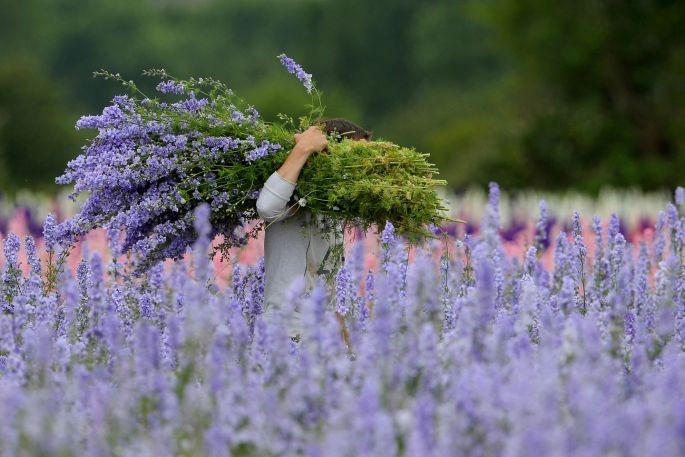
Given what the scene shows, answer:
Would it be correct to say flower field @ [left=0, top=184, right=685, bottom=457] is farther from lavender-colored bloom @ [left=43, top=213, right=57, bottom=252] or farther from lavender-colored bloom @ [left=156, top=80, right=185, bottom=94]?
lavender-colored bloom @ [left=156, top=80, right=185, bottom=94]

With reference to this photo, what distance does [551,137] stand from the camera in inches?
776

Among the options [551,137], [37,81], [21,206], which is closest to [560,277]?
[21,206]

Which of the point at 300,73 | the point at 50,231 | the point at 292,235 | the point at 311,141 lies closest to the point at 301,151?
the point at 311,141

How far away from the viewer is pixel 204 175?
5203 millimetres

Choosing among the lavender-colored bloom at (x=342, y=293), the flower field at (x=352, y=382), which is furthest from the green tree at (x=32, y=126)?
the flower field at (x=352, y=382)

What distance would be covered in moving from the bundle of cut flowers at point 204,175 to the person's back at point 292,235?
9cm

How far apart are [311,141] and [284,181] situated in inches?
9.3

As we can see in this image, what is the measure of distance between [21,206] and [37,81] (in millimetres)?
16024

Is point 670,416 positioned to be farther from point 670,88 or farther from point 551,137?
point 670,88

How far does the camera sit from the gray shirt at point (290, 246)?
4984 millimetres

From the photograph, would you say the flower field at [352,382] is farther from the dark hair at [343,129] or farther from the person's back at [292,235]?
the dark hair at [343,129]

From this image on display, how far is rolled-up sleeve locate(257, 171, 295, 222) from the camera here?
494 cm

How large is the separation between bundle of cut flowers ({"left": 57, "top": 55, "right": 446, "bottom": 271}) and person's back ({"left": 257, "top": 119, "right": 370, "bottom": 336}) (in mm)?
85

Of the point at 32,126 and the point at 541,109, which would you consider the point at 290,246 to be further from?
the point at 32,126
